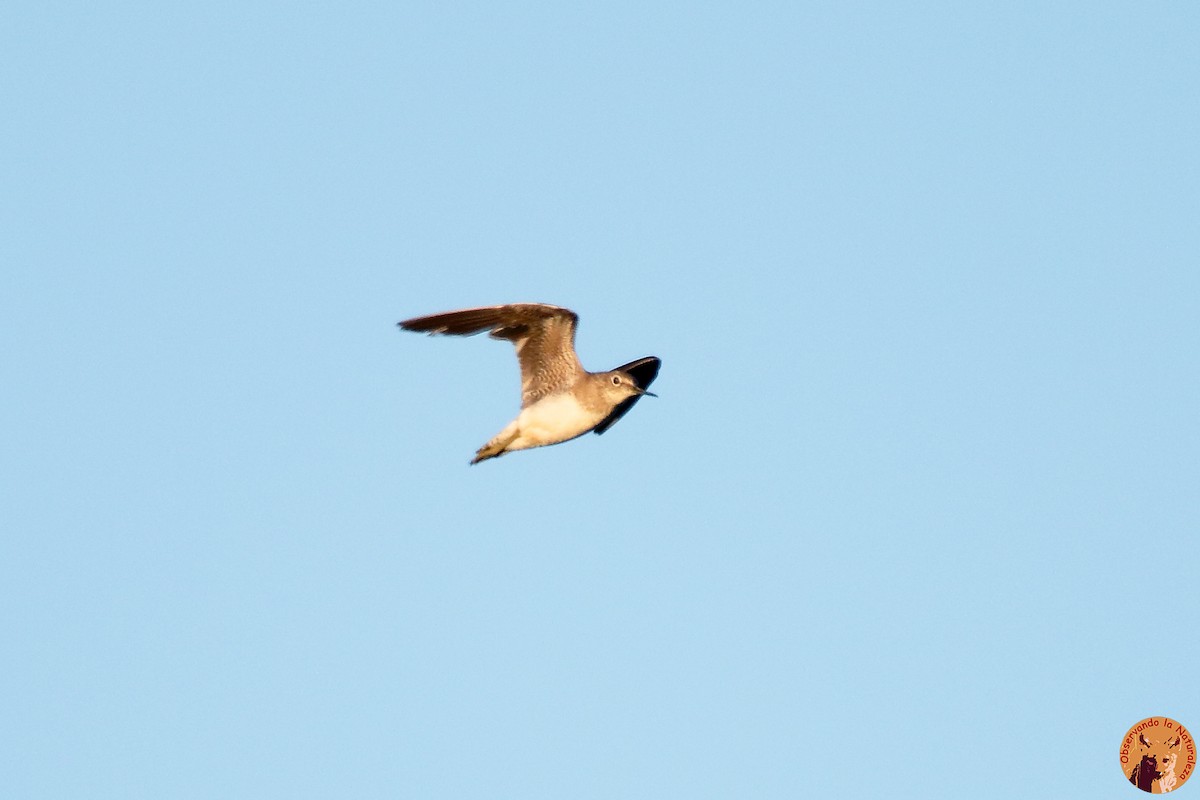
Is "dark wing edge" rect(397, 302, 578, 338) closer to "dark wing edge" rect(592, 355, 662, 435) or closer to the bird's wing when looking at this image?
the bird's wing

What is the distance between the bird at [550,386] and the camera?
1089 inches

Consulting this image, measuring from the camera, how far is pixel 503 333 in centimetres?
2773

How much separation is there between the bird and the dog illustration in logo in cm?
915

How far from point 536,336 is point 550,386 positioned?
2.37 feet

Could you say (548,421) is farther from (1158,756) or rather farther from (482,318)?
(1158,756)

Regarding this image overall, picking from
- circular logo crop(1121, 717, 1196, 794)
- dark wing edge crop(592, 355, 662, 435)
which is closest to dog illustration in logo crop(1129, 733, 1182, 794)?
circular logo crop(1121, 717, 1196, 794)

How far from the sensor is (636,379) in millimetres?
29234

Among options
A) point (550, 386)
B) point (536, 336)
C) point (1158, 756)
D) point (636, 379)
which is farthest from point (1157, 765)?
point (536, 336)

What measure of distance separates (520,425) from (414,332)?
2067 millimetres

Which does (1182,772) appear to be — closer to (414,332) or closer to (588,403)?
(588,403)

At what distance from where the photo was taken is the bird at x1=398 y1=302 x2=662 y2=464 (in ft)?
90.7

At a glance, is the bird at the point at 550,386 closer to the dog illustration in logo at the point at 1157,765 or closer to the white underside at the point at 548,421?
the white underside at the point at 548,421

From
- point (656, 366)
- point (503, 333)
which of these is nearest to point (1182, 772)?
point (656, 366)

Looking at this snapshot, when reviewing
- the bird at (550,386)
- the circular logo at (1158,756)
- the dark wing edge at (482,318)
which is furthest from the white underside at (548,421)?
the circular logo at (1158,756)
